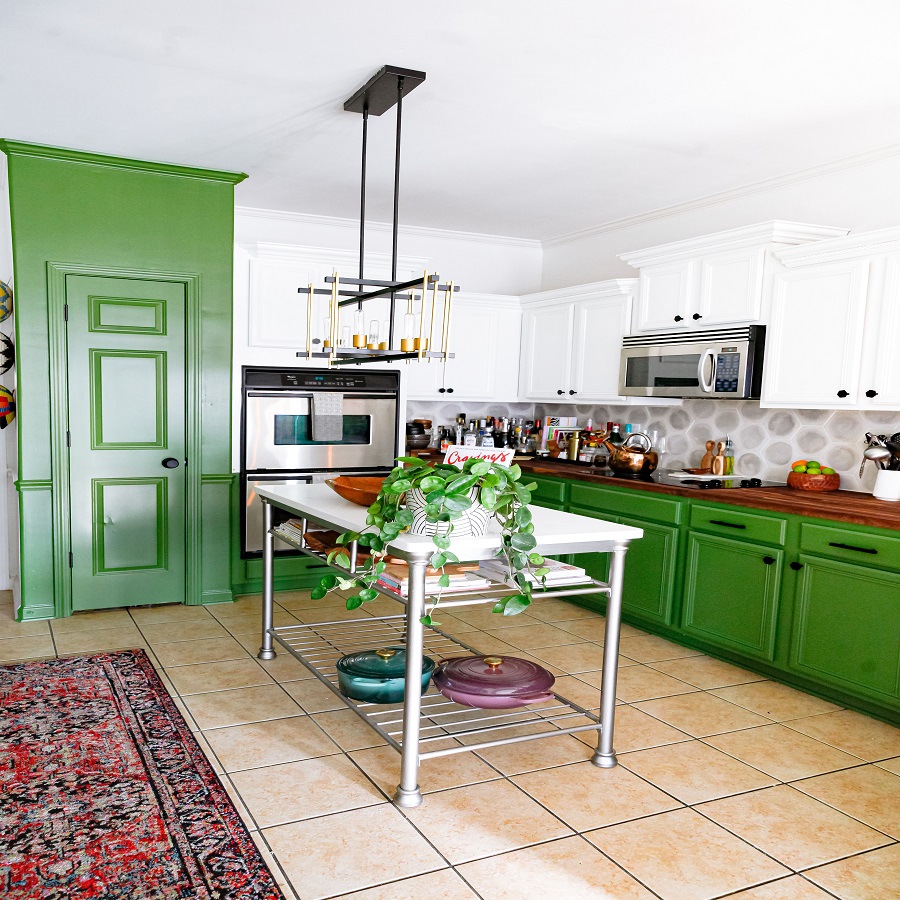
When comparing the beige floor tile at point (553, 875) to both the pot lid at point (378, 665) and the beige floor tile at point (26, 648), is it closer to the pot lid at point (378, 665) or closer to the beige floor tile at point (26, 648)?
the pot lid at point (378, 665)

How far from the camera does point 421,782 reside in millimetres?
2805

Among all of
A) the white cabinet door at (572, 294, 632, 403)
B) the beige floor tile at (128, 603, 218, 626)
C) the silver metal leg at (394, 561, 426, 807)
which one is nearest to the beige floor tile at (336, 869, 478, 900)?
the silver metal leg at (394, 561, 426, 807)

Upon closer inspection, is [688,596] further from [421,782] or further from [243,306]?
[243,306]

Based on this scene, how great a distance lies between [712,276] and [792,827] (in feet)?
9.48

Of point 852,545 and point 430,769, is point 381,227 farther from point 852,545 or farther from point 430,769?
point 430,769

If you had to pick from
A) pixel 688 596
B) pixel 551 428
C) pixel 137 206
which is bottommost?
pixel 688 596

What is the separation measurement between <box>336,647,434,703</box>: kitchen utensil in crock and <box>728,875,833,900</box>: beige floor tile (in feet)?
4.41

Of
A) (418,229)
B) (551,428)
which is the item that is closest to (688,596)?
(551,428)

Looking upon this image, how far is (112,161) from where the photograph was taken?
14.7ft

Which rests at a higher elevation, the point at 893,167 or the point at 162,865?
the point at 893,167

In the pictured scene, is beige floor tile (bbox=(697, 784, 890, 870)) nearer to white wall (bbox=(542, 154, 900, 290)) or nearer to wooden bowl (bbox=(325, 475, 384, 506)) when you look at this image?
wooden bowl (bbox=(325, 475, 384, 506))

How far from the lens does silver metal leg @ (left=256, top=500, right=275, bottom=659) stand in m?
3.81

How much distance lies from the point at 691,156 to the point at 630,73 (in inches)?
44.9

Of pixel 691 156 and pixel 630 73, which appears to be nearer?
pixel 630 73
